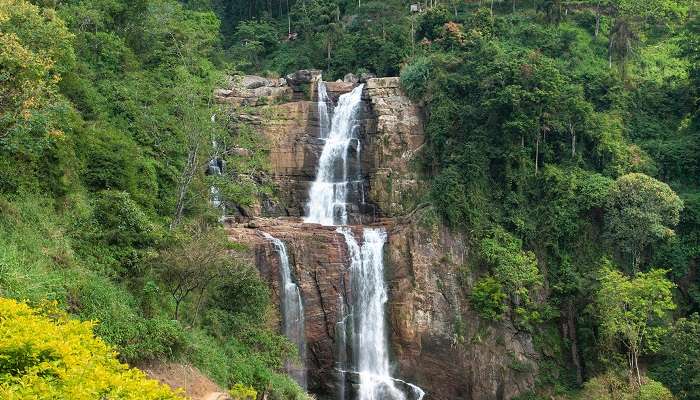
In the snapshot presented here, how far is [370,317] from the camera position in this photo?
26.7m

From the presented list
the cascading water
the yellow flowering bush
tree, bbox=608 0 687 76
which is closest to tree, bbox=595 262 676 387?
the cascading water

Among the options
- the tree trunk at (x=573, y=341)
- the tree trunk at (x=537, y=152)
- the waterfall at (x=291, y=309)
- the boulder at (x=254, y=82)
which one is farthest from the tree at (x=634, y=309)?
the boulder at (x=254, y=82)

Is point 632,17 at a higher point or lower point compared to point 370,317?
higher

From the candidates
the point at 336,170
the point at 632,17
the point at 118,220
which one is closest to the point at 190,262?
the point at 118,220

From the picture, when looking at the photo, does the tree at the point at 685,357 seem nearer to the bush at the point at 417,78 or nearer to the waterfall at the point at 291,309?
the waterfall at the point at 291,309

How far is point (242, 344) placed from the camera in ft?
66.5

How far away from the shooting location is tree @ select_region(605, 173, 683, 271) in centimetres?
2630

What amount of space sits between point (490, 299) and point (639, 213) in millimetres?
7614

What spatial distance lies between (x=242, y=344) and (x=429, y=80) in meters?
19.9

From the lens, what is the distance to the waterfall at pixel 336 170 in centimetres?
3155

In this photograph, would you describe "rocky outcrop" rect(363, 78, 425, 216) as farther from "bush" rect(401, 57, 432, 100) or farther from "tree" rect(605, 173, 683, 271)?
"tree" rect(605, 173, 683, 271)

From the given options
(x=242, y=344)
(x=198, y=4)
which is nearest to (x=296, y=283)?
(x=242, y=344)

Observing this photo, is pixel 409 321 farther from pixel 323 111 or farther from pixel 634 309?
pixel 323 111

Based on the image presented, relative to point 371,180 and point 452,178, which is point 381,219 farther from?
point 452,178
